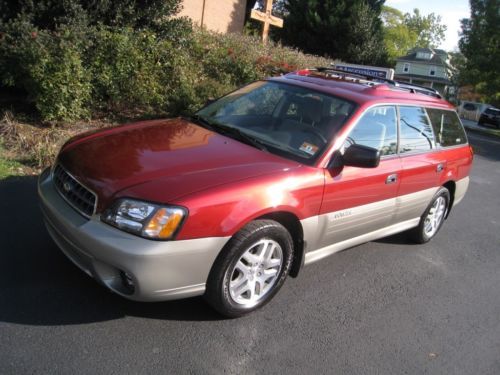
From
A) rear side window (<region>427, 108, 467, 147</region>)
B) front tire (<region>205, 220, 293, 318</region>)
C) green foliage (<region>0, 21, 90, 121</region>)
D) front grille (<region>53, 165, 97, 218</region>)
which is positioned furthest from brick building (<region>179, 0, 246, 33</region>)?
front tire (<region>205, 220, 293, 318</region>)

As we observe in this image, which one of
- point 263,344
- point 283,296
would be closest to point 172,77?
point 283,296

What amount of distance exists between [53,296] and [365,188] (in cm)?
253

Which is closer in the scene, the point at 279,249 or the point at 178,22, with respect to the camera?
the point at 279,249

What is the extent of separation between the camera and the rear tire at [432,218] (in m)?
5.17

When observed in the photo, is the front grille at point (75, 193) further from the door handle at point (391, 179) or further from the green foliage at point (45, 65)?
the green foliage at point (45, 65)

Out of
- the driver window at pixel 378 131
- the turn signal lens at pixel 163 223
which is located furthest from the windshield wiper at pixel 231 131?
the turn signal lens at pixel 163 223

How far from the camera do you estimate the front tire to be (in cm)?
311

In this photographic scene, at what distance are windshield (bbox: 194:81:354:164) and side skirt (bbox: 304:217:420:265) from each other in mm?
754

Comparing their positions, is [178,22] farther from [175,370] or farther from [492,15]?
[492,15]

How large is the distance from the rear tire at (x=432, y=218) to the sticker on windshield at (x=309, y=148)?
1.97m

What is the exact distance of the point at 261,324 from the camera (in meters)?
3.40

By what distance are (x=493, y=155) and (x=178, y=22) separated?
11.0 meters

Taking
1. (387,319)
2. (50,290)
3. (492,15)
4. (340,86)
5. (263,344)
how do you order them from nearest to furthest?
(263,344) → (50,290) → (387,319) → (340,86) → (492,15)

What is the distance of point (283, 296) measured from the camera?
3814mm
